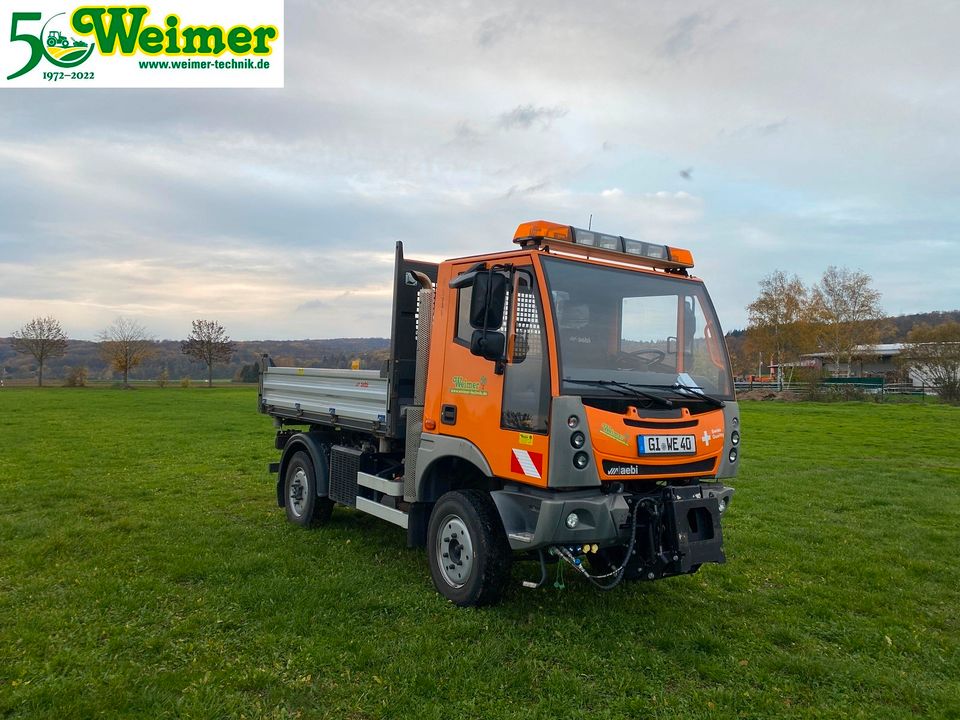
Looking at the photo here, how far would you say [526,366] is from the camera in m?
5.02

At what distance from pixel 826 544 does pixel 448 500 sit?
16.2ft

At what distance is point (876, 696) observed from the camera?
4254mm

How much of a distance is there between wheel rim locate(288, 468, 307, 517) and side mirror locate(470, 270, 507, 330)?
4.15 metres

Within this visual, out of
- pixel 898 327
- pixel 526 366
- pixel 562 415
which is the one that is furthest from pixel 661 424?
pixel 898 327

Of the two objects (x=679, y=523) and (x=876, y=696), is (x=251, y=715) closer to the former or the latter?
(x=679, y=523)

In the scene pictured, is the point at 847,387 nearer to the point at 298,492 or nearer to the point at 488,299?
the point at 298,492

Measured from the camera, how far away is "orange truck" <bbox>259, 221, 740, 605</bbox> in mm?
4832

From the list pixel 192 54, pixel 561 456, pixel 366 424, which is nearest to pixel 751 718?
pixel 561 456

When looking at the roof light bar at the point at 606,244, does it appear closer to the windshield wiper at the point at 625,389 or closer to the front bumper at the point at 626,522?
the windshield wiper at the point at 625,389

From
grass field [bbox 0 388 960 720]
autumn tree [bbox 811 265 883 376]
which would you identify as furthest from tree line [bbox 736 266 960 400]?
grass field [bbox 0 388 960 720]

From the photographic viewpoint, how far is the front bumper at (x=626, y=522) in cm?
475

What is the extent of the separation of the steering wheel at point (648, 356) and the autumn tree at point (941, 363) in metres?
37.6

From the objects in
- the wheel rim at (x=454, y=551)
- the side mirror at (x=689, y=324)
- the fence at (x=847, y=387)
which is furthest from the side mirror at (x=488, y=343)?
the fence at (x=847, y=387)

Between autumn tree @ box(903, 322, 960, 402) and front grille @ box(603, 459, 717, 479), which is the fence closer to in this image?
autumn tree @ box(903, 322, 960, 402)
